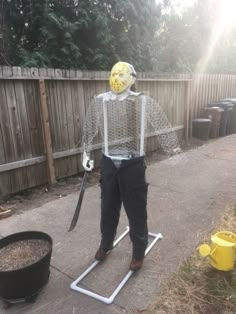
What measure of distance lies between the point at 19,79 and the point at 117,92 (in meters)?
2.13

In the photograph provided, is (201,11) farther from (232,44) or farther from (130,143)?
(130,143)

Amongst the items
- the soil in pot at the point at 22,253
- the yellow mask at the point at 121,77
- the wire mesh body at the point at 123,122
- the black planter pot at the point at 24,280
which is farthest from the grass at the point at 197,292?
the yellow mask at the point at 121,77

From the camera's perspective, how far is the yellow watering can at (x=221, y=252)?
6.88 ft

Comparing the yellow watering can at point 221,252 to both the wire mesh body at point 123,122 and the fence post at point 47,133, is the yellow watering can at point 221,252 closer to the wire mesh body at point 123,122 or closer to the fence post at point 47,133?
the wire mesh body at point 123,122

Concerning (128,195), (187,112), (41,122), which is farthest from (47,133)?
(187,112)

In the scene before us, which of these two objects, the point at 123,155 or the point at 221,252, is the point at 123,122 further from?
the point at 221,252

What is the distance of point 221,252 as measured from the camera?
210 cm

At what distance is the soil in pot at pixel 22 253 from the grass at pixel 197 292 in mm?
875

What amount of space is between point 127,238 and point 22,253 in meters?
1.07

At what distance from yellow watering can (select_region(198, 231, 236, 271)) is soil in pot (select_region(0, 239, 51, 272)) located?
4.06ft

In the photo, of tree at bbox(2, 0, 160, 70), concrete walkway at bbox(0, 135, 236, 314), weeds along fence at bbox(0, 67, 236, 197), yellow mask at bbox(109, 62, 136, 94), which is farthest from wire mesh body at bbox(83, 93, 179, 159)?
tree at bbox(2, 0, 160, 70)

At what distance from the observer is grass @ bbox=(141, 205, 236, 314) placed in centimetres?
190

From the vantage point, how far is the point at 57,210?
3455mm

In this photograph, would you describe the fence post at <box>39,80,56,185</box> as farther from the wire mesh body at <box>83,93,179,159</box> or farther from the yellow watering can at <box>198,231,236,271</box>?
the yellow watering can at <box>198,231,236,271</box>
